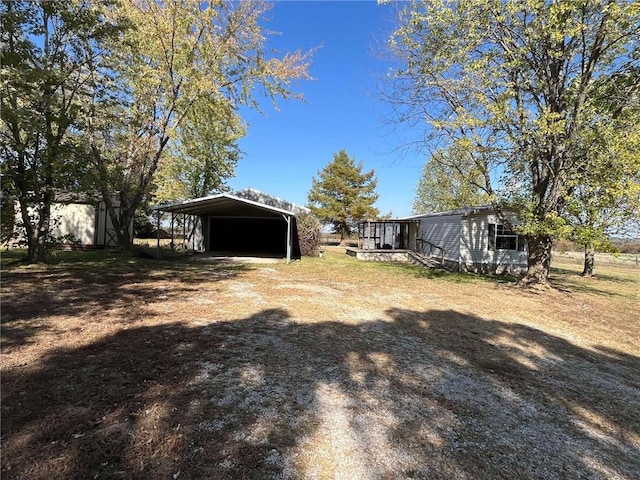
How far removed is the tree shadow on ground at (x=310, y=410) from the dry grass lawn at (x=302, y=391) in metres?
0.01

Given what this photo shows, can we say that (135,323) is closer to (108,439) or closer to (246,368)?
(246,368)

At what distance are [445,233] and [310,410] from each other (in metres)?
15.0

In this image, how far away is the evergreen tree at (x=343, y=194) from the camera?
31672mm

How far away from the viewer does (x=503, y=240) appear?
14.7 m

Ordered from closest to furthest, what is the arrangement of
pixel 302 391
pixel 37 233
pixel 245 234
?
pixel 302 391, pixel 37 233, pixel 245 234

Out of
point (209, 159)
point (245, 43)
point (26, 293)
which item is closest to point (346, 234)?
point (209, 159)

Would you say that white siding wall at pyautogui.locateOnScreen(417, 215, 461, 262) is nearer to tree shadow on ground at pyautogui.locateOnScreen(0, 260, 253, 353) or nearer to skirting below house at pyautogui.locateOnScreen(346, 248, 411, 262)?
skirting below house at pyautogui.locateOnScreen(346, 248, 411, 262)

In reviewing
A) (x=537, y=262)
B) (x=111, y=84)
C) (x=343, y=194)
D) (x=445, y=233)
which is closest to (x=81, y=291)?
(x=111, y=84)

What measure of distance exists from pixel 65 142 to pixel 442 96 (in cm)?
1121

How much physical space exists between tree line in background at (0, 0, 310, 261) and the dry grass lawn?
4.07 metres

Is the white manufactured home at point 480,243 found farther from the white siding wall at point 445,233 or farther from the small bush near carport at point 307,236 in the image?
the small bush near carport at point 307,236

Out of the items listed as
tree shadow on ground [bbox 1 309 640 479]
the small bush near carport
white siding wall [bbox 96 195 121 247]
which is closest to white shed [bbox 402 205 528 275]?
the small bush near carport

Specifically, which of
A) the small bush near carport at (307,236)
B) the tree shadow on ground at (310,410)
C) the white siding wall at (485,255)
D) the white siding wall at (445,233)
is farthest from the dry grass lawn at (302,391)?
the small bush near carport at (307,236)

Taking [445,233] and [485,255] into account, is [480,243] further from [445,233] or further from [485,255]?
[445,233]
